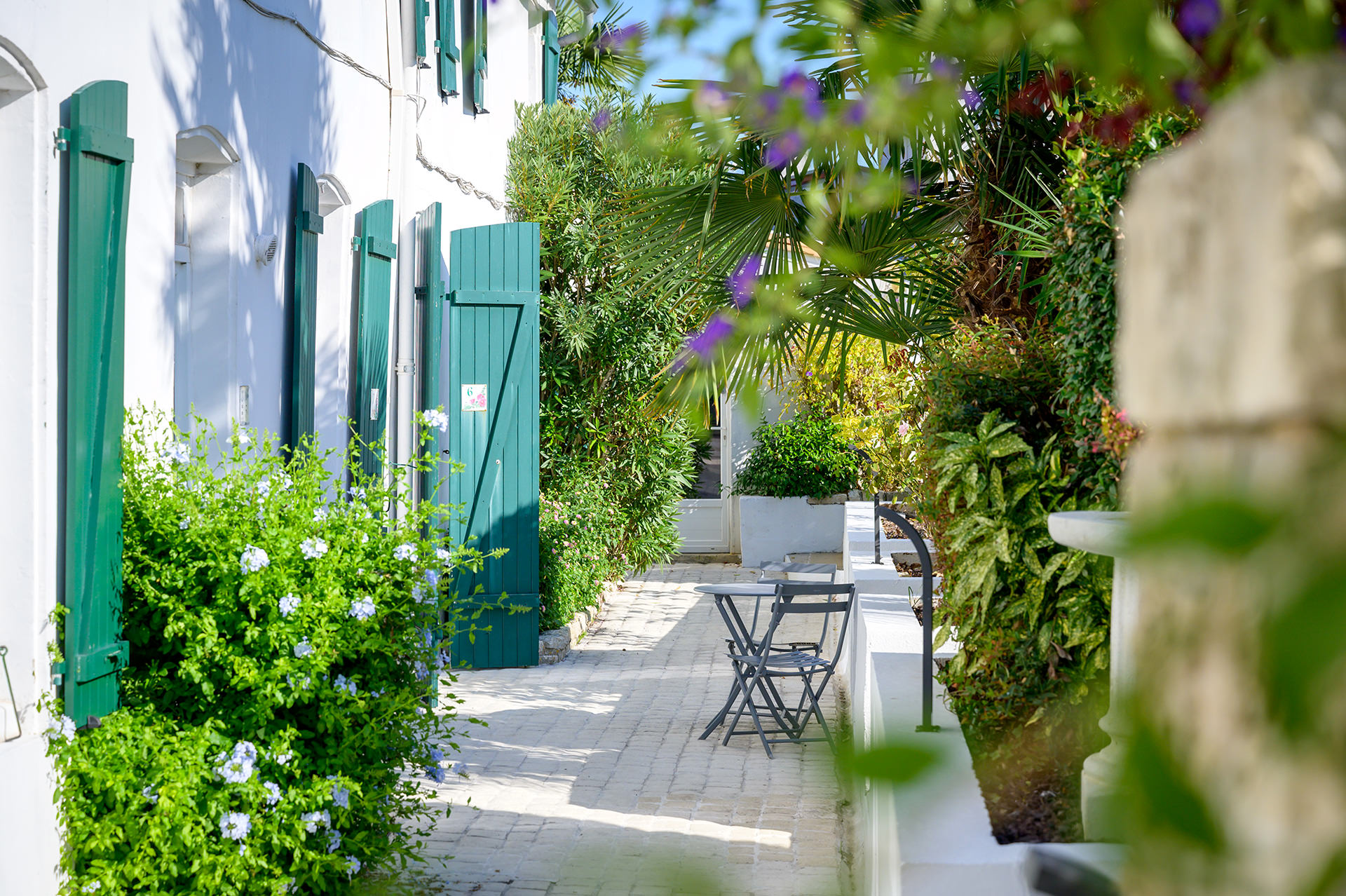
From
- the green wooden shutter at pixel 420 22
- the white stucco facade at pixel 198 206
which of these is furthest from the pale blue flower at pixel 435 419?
the green wooden shutter at pixel 420 22

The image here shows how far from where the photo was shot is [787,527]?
1362cm

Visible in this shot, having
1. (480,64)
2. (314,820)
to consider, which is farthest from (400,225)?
(314,820)

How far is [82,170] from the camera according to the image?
351cm

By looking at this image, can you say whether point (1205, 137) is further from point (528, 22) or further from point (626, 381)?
point (528, 22)

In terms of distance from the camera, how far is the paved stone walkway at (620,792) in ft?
14.6

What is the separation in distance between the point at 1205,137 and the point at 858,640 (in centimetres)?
539

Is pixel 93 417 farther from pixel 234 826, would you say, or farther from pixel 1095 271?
pixel 1095 271

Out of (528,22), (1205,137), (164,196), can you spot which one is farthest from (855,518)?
(1205,137)

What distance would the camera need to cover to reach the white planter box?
13555mm

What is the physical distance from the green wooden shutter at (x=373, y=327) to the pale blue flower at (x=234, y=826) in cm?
314

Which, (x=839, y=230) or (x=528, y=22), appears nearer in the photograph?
(x=839, y=230)

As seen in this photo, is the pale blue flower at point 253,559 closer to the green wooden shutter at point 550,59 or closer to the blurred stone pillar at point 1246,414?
the blurred stone pillar at point 1246,414

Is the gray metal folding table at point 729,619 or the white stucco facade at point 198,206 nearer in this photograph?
the white stucco facade at point 198,206

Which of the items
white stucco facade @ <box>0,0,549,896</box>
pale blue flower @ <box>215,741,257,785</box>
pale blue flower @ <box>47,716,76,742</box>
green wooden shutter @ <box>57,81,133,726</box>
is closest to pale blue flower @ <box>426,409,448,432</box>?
white stucco facade @ <box>0,0,549,896</box>
